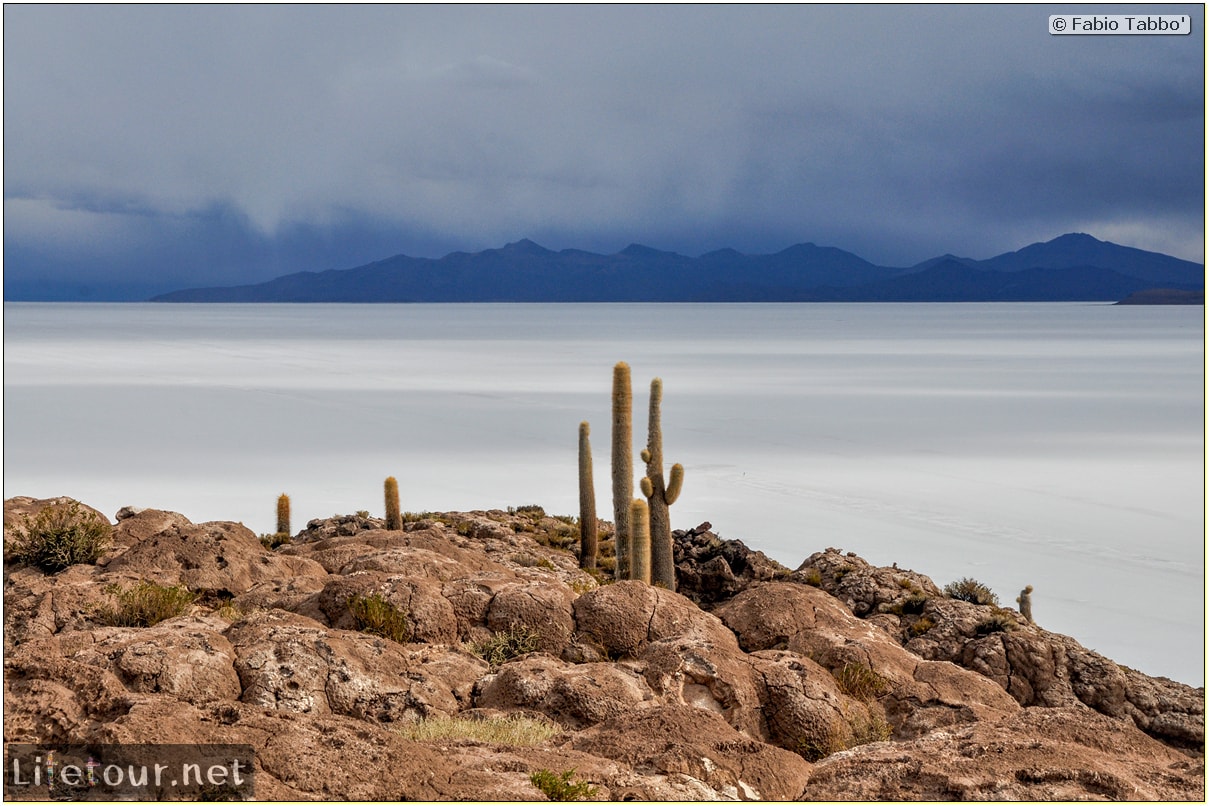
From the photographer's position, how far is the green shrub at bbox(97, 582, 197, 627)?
1147cm

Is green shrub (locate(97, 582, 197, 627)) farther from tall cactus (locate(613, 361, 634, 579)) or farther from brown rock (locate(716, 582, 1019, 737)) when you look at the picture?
tall cactus (locate(613, 361, 634, 579))

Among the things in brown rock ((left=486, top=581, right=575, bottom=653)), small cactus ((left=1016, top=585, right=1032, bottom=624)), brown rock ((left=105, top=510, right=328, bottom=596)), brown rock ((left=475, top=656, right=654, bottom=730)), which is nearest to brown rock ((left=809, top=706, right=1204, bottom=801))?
brown rock ((left=475, top=656, right=654, bottom=730))

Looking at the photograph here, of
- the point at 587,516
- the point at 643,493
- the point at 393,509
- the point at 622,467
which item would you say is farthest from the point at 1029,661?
the point at 393,509

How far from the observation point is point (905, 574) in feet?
62.7

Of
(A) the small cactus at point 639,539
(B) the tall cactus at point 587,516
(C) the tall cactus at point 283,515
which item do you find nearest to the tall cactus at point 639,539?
(A) the small cactus at point 639,539

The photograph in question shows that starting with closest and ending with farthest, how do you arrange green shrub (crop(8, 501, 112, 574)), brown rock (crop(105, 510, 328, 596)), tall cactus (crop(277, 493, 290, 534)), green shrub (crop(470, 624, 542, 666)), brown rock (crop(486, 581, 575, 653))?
green shrub (crop(470, 624, 542, 666)), brown rock (crop(486, 581, 575, 653)), brown rock (crop(105, 510, 328, 596)), green shrub (crop(8, 501, 112, 574)), tall cactus (crop(277, 493, 290, 534))

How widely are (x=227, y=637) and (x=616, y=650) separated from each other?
10.8 ft

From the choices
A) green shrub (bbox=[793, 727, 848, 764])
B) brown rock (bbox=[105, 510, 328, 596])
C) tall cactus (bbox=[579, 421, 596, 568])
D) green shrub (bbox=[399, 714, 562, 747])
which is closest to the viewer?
green shrub (bbox=[399, 714, 562, 747])

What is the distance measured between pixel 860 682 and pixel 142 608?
261 inches

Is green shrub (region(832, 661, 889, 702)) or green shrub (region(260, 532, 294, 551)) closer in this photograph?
green shrub (region(832, 661, 889, 702))

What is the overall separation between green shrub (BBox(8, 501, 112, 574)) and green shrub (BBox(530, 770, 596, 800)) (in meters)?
9.20

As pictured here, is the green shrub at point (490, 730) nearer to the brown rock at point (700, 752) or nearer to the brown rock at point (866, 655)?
the brown rock at point (700, 752)

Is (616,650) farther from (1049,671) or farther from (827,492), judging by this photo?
(827,492)

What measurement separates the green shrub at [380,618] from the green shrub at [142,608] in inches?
80.3
